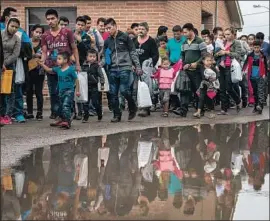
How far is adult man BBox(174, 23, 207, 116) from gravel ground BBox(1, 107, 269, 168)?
83 centimetres

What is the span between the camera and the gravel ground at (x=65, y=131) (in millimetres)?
8305

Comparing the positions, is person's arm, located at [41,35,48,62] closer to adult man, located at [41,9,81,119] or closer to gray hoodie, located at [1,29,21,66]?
adult man, located at [41,9,81,119]

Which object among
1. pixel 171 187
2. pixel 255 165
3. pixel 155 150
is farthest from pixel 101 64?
pixel 171 187

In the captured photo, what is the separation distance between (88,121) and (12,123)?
143 centimetres

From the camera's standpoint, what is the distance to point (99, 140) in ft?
29.4

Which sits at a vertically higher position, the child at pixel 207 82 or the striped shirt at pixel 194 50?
the striped shirt at pixel 194 50

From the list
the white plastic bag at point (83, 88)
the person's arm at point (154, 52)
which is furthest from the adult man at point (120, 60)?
the person's arm at point (154, 52)

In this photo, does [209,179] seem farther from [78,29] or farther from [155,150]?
[78,29]

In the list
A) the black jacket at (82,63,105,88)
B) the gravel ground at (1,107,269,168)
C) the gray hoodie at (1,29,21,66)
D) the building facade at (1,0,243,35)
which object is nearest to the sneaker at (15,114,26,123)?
the gravel ground at (1,107,269,168)

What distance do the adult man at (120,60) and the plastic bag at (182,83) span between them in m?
1.36

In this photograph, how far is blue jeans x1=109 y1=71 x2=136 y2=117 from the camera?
36.2 ft

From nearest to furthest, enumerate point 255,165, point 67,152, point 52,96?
point 255,165
point 67,152
point 52,96

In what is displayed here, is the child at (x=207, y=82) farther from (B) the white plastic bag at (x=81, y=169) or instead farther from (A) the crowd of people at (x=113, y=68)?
(B) the white plastic bag at (x=81, y=169)

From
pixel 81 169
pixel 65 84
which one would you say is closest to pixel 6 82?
pixel 65 84
